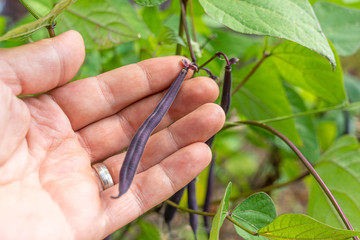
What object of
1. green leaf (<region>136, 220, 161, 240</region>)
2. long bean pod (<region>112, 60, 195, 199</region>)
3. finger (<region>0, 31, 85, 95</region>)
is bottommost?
green leaf (<region>136, 220, 161, 240</region>)

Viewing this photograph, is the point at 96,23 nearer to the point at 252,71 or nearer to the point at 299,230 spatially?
the point at 252,71

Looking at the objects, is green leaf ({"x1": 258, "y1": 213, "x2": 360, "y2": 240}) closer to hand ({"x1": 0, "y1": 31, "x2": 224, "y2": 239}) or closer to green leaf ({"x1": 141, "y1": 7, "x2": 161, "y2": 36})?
hand ({"x1": 0, "y1": 31, "x2": 224, "y2": 239})

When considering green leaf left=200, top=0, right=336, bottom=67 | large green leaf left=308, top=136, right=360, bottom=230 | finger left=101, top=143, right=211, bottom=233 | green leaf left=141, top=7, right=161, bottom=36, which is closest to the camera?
green leaf left=200, top=0, right=336, bottom=67

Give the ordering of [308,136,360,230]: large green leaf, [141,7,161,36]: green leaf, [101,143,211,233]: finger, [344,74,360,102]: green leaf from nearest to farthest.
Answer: [101,143,211,233]: finger → [308,136,360,230]: large green leaf → [141,7,161,36]: green leaf → [344,74,360,102]: green leaf

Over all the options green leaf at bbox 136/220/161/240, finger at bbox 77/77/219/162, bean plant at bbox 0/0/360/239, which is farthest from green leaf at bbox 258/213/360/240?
green leaf at bbox 136/220/161/240

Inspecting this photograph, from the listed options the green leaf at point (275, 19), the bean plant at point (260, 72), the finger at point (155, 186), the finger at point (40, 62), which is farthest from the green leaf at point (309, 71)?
the finger at point (40, 62)

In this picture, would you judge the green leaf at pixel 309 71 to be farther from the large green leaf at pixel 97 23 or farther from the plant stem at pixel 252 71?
the large green leaf at pixel 97 23

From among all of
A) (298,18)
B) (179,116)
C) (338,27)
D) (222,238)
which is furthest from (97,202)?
(222,238)
